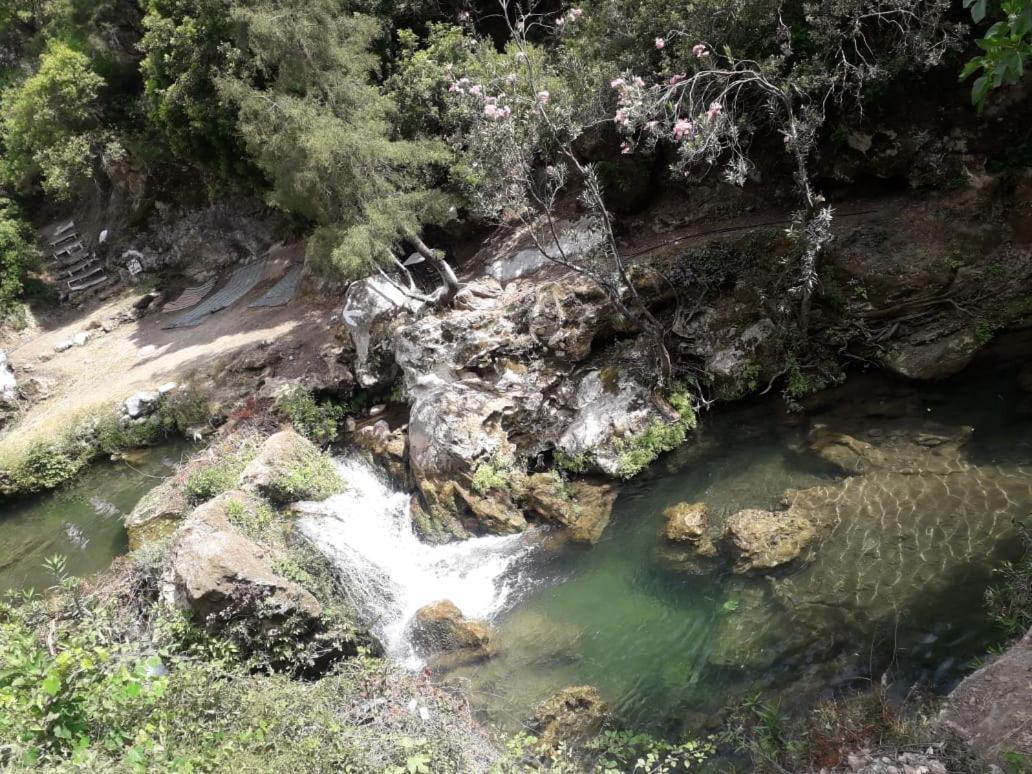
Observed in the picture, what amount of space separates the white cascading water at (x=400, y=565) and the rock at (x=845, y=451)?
5.13m

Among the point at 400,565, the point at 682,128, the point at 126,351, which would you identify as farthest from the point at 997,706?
the point at 126,351

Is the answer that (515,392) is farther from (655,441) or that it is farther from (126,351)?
(126,351)

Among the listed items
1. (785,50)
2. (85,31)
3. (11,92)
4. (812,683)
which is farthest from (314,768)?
(11,92)

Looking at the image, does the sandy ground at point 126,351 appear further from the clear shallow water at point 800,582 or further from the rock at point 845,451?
the rock at point 845,451

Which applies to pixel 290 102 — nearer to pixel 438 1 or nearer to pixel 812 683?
pixel 438 1

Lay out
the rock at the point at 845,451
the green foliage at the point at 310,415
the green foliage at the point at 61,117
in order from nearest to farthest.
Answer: the rock at the point at 845,451
the green foliage at the point at 310,415
the green foliage at the point at 61,117

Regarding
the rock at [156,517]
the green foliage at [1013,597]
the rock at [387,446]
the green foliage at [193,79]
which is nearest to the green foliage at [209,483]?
the rock at [156,517]

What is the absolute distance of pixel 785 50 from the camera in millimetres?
10062

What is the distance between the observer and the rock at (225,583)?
841 cm

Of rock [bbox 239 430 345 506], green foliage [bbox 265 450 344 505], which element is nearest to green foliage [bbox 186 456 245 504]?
rock [bbox 239 430 345 506]

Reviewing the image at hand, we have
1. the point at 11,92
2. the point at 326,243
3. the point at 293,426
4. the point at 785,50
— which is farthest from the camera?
the point at 11,92

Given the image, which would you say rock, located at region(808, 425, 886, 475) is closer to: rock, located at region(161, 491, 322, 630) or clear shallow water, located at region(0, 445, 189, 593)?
rock, located at region(161, 491, 322, 630)

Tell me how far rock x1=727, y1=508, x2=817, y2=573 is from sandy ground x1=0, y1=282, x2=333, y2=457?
1212 cm

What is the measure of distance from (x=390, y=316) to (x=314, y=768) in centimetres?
1071
